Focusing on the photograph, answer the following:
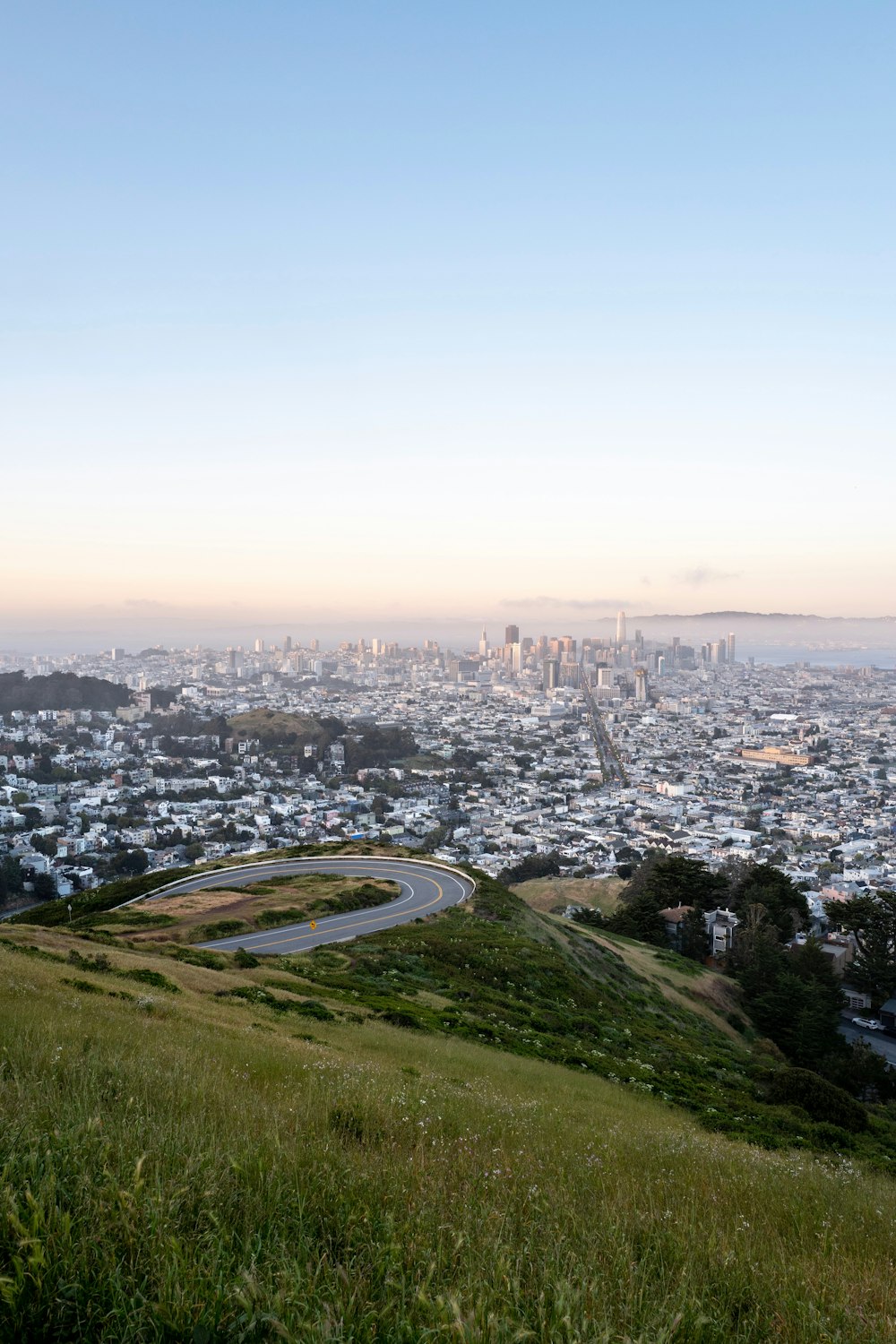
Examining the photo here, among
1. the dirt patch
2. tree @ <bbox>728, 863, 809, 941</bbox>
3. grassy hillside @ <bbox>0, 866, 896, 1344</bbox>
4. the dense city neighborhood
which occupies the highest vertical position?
grassy hillside @ <bbox>0, 866, 896, 1344</bbox>

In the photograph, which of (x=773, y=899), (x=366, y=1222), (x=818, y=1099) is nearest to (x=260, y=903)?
(x=818, y=1099)

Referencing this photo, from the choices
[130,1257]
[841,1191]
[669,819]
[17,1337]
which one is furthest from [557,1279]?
[669,819]

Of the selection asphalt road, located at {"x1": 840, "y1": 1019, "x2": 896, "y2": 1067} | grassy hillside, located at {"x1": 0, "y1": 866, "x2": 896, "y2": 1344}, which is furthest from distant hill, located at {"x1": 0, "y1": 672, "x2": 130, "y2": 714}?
grassy hillside, located at {"x1": 0, "y1": 866, "x2": 896, "y2": 1344}

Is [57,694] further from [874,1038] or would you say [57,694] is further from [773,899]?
[874,1038]

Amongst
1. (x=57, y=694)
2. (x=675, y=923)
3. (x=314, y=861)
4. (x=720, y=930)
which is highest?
(x=314, y=861)

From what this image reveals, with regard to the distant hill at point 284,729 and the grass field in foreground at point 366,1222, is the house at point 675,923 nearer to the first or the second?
the grass field in foreground at point 366,1222

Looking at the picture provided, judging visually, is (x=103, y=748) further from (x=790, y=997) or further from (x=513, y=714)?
(x=790, y=997)

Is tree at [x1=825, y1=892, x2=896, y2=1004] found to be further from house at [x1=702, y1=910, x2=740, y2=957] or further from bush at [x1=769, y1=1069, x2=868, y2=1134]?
bush at [x1=769, y1=1069, x2=868, y2=1134]
